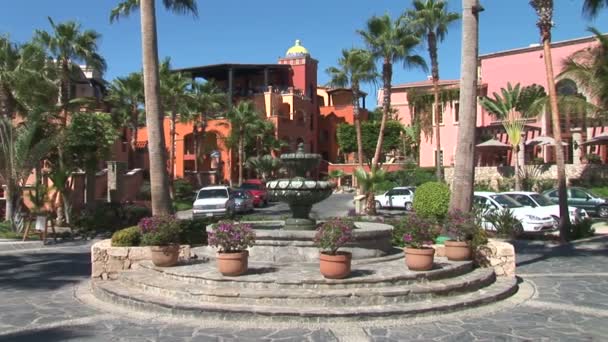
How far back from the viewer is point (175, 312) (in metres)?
7.82

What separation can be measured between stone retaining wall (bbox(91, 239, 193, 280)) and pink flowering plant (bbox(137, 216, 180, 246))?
0.47 metres

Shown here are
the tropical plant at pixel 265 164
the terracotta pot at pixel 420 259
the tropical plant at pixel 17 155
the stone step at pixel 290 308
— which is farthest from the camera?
the tropical plant at pixel 265 164

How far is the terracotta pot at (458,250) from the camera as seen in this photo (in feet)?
34.0

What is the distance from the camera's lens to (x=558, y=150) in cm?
1852

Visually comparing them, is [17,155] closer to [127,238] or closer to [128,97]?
[127,238]

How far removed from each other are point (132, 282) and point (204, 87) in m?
37.3

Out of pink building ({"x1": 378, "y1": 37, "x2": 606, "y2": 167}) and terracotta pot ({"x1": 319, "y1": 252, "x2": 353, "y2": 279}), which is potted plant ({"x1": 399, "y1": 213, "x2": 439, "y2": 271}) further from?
pink building ({"x1": 378, "y1": 37, "x2": 606, "y2": 167})

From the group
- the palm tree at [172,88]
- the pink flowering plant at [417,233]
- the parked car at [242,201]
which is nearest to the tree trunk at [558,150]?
the pink flowering plant at [417,233]

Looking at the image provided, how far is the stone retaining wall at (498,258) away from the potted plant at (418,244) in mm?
1469

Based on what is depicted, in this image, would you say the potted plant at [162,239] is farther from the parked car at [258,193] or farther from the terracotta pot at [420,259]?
the parked car at [258,193]

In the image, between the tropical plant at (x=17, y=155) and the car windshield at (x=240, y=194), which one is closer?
the tropical plant at (x=17, y=155)

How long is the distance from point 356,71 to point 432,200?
13.6 m

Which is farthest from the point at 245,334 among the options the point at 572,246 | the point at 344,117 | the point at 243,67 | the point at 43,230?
the point at 344,117

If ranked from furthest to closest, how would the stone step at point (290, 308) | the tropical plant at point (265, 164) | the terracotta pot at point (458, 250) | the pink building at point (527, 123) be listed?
the tropical plant at point (265, 164) → the pink building at point (527, 123) → the terracotta pot at point (458, 250) → the stone step at point (290, 308)
